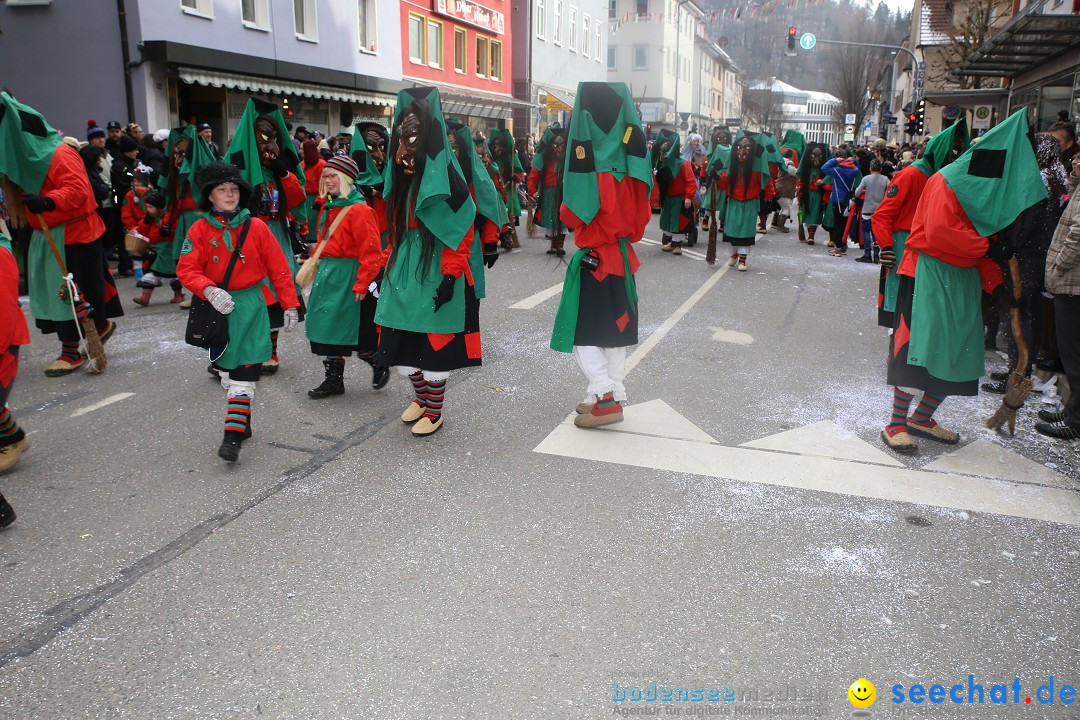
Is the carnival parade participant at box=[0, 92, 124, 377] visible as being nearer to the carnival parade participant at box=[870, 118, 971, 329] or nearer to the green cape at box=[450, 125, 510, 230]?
the green cape at box=[450, 125, 510, 230]

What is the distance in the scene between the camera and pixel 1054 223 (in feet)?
18.6

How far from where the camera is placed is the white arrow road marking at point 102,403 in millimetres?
5465

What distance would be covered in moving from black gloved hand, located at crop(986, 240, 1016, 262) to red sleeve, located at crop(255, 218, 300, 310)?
3870 millimetres

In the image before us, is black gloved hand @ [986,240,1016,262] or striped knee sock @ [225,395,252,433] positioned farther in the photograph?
black gloved hand @ [986,240,1016,262]

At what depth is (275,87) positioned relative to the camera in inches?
769

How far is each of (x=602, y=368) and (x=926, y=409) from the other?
196 cm

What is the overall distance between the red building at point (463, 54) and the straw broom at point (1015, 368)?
22.6 meters

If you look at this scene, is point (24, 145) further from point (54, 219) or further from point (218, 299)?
point (218, 299)

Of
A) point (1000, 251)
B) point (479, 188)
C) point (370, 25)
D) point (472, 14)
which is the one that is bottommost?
point (1000, 251)

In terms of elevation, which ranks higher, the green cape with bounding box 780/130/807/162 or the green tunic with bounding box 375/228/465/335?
the green cape with bounding box 780/130/807/162

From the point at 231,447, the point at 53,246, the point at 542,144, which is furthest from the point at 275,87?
the point at 231,447

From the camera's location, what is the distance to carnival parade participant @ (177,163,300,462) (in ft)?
14.7

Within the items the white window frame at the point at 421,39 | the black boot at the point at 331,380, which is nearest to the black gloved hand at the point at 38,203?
the black boot at the point at 331,380

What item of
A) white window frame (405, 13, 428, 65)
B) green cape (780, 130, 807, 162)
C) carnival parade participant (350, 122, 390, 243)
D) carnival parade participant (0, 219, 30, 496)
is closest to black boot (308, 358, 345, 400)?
carnival parade participant (350, 122, 390, 243)
